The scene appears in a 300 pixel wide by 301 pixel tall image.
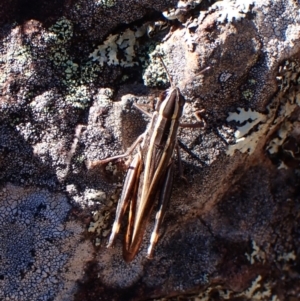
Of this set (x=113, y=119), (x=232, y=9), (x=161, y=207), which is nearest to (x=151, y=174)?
(x=161, y=207)

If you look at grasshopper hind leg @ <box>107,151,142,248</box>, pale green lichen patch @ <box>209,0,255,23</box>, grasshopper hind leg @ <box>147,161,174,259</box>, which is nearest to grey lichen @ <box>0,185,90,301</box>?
grasshopper hind leg @ <box>107,151,142,248</box>

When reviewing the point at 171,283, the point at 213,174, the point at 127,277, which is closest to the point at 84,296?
the point at 127,277

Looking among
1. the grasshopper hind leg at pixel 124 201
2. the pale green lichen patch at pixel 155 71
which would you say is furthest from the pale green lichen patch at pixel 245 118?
the grasshopper hind leg at pixel 124 201

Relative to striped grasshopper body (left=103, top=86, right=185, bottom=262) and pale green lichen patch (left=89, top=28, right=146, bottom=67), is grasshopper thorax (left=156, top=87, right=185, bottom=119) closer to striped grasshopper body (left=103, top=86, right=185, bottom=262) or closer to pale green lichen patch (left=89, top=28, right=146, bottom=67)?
striped grasshopper body (left=103, top=86, right=185, bottom=262)

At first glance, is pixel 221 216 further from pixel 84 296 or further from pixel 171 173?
pixel 84 296

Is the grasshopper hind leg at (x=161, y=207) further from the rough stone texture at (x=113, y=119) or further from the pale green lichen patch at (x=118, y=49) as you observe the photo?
the pale green lichen patch at (x=118, y=49)
